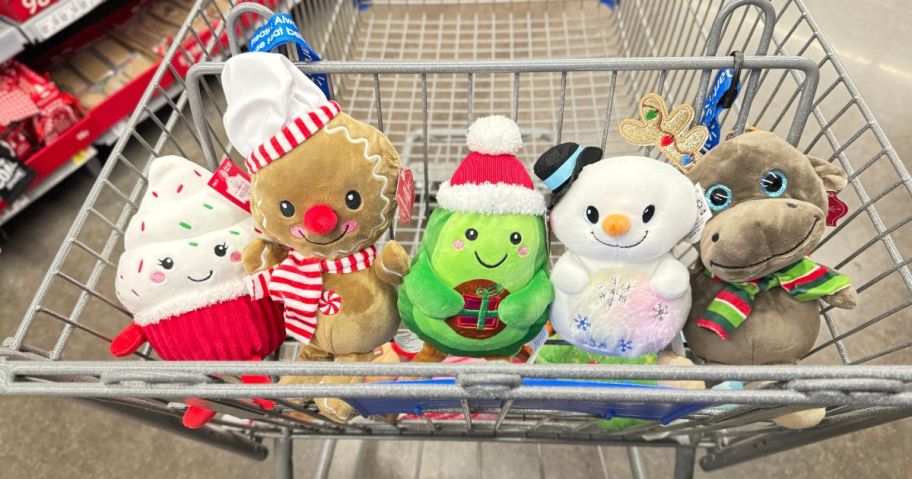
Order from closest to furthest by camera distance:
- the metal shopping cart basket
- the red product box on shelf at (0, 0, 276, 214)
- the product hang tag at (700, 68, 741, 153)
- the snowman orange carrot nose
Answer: the metal shopping cart basket < the snowman orange carrot nose < the product hang tag at (700, 68, 741, 153) < the red product box on shelf at (0, 0, 276, 214)

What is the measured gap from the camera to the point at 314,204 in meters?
0.64

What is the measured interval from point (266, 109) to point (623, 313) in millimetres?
458

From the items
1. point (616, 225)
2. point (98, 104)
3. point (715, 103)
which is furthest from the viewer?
point (98, 104)

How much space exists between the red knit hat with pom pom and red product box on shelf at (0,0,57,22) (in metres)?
1.41

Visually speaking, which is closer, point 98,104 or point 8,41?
point 8,41

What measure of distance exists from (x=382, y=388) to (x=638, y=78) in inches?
41.2

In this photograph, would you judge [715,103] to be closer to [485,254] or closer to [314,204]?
[485,254]

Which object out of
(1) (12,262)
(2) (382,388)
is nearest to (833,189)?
(2) (382,388)

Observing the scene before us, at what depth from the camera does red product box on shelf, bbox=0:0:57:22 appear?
1433 mm

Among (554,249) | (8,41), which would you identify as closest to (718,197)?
(554,249)

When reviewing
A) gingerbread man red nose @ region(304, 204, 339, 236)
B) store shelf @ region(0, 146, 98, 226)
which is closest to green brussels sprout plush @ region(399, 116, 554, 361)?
gingerbread man red nose @ region(304, 204, 339, 236)

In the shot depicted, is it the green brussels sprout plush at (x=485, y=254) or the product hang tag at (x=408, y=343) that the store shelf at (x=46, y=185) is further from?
the green brussels sprout plush at (x=485, y=254)

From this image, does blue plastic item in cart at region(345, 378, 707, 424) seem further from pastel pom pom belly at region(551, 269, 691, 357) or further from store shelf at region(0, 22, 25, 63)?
store shelf at region(0, 22, 25, 63)

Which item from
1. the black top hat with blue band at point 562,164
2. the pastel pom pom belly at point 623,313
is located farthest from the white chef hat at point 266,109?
the pastel pom pom belly at point 623,313
